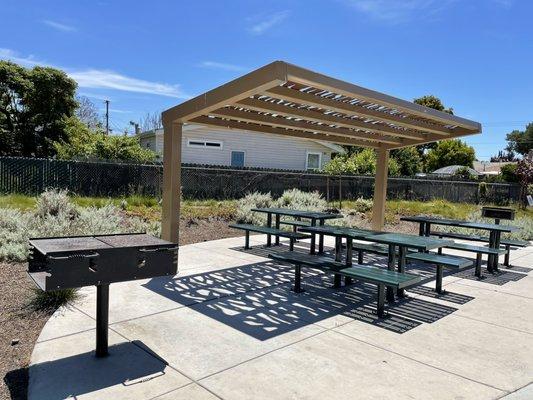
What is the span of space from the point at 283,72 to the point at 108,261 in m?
2.67

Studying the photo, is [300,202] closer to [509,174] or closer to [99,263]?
[99,263]

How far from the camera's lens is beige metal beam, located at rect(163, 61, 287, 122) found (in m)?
4.89

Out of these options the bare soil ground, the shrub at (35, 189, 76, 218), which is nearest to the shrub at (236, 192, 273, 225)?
the shrub at (35, 189, 76, 218)

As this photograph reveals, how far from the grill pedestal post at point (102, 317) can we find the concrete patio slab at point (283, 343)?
0.38 feet

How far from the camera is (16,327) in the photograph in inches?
173

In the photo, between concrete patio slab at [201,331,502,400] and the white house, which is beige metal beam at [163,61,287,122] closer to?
concrete patio slab at [201,331,502,400]

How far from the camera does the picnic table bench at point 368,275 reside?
16.2ft

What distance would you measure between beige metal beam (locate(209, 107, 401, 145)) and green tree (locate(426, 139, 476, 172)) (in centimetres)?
3972

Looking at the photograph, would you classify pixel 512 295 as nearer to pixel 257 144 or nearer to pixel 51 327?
pixel 51 327

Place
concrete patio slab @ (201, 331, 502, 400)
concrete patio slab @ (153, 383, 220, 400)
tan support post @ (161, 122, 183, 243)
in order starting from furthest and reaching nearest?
1. tan support post @ (161, 122, 183, 243)
2. concrete patio slab @ (201, 331, 502, 400)
3. concrete patio slab @ (153, 383, 220, 400)

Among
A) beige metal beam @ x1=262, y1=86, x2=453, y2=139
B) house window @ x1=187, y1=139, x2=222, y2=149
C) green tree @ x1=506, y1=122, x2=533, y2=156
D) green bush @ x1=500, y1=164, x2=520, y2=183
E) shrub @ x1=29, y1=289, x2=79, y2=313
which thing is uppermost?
green tree @ x1=506, y1=122, x2=533, y2=156

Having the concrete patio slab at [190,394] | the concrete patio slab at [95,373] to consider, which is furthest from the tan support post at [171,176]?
the concrete patio slab at [190,394]

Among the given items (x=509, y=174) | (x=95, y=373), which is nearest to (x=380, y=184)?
(x=95, y=373)

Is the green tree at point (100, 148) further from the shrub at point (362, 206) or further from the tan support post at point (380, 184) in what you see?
the tan support post at point (380, 184)
